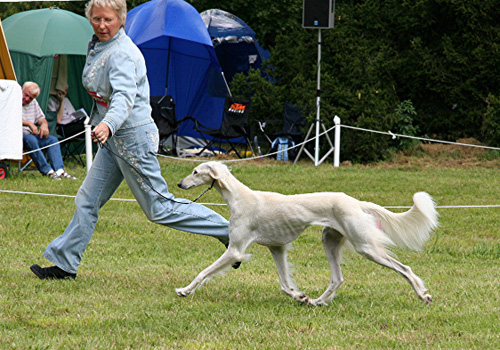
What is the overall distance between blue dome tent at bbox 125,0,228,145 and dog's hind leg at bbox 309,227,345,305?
1143 cm

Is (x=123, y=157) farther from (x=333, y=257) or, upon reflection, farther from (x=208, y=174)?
(x=333, y=257)

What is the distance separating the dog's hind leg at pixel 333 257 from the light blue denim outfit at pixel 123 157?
2.24 feet

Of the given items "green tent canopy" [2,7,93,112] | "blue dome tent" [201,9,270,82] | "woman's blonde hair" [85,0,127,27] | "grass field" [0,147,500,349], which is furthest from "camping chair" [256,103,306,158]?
"woman's blonde hair" [85,0,127,27]

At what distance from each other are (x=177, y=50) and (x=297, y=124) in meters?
3.79

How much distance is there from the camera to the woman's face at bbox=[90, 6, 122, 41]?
4.61m

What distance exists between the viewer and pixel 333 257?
471 cm

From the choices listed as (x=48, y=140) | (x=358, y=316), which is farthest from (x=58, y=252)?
(x=48, y=140)

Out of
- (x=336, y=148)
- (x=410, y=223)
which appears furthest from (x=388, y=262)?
(x=336, y=148)

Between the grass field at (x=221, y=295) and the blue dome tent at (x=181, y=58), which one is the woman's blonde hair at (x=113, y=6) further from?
the blue dome tent at (x=181, y=58)

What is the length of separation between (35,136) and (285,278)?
7807 millimetres

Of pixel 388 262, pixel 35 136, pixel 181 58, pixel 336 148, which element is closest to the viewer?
pixel 388 262

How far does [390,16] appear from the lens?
15.4 meters

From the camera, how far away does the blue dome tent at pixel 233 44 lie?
59.1 ft

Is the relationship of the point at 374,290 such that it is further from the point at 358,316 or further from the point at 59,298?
the point at 59,298
